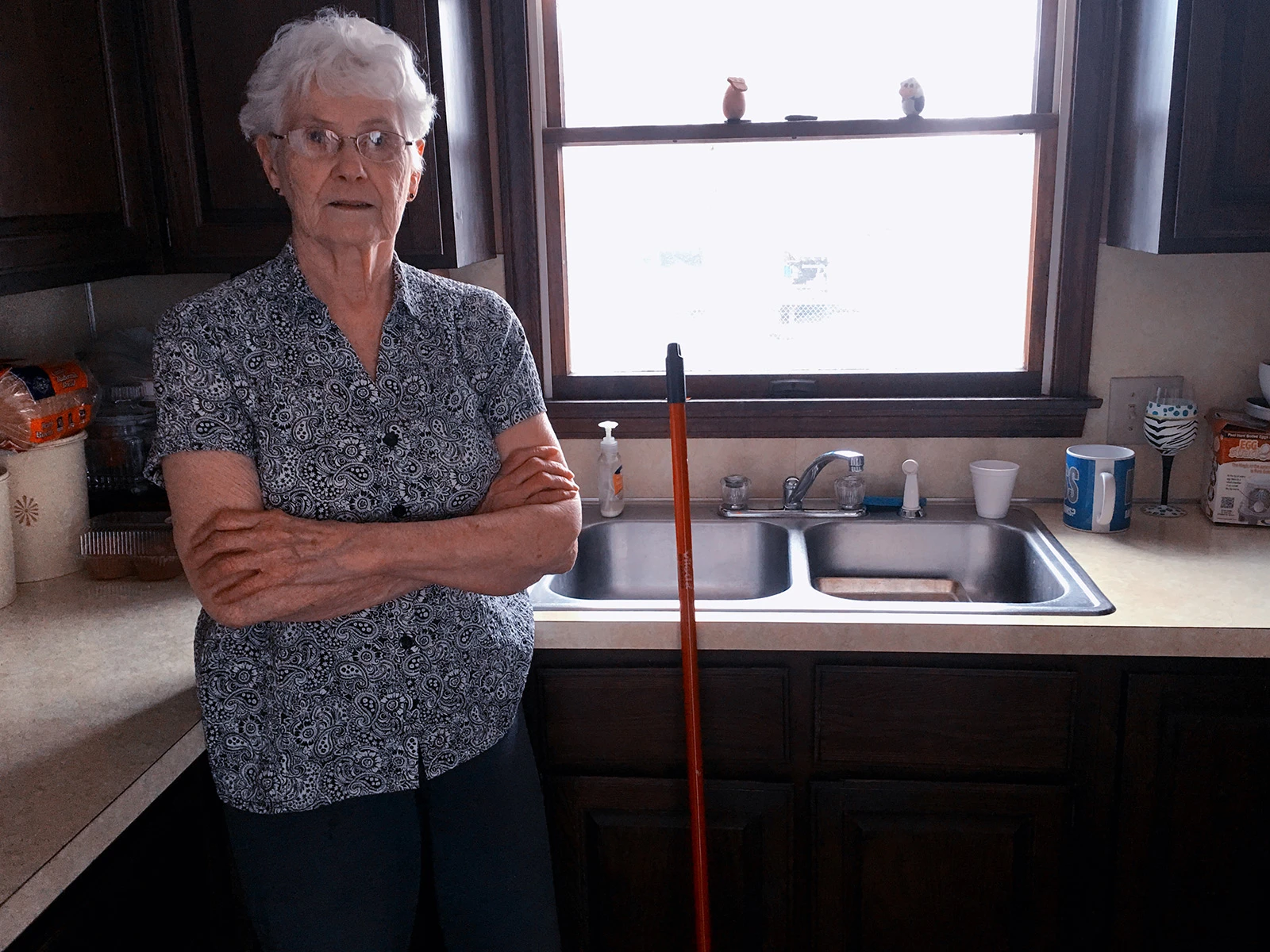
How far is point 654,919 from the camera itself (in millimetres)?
1786

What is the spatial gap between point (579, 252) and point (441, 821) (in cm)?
125

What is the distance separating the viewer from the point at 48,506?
181 centimetres

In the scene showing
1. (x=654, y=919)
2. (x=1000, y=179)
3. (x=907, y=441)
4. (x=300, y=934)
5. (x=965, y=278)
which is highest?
(x=1000, y=179)

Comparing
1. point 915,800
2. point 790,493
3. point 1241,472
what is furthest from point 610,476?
point 1241,472

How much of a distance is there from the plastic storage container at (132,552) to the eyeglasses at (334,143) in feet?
2.55

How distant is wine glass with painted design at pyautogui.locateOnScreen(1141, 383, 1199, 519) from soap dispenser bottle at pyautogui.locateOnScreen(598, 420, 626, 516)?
1020mm

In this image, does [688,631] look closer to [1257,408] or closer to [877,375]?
[877,375]

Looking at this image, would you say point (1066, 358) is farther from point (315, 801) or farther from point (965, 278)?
point (315, 801)

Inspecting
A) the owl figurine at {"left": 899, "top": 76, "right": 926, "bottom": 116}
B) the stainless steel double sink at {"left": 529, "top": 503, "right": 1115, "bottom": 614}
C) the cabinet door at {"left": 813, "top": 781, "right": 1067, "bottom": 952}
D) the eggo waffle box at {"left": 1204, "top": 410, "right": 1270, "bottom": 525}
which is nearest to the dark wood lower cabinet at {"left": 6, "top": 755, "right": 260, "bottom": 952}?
the stainless steel double sink at {"left": 529, "top": 503, "right": 1115, "bottom": 614}

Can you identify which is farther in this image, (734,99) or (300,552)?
(734,99)

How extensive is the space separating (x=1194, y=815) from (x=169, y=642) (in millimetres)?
1557

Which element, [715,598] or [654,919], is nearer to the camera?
[654,919]

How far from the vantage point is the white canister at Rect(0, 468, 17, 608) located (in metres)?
1.71

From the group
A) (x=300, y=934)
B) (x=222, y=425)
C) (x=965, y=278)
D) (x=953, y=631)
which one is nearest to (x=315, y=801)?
(x=300, y=934)
